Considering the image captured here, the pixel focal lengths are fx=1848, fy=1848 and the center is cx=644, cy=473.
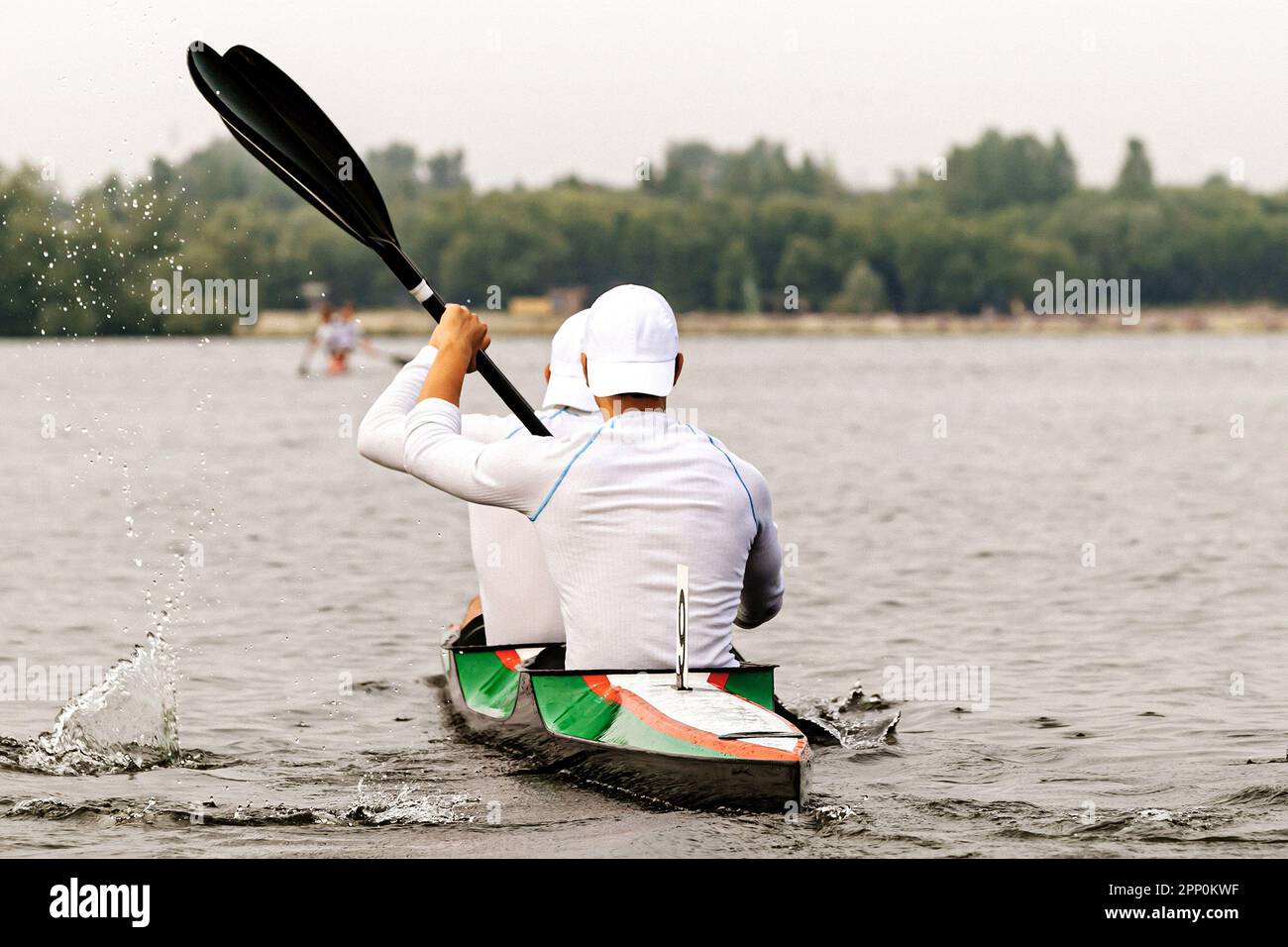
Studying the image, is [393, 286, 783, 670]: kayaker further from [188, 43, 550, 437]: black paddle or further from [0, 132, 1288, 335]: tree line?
[0, 132, 1288, 335]: tree line

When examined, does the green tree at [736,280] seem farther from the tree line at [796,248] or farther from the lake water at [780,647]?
the lake water at [780,647]

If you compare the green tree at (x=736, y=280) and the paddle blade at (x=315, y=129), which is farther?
the green tree at (x=736, y=280)

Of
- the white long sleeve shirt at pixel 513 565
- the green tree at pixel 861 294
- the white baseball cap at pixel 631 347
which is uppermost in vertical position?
the green tree at pixel 861 294

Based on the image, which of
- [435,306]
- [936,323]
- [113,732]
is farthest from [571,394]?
[936,323]

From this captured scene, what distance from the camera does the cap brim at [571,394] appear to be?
929cm

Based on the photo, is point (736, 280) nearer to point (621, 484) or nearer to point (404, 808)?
point (404, 808)

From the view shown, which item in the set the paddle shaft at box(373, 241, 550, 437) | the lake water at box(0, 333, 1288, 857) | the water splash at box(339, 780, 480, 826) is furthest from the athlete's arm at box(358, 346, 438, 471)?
the water splash at box(339, 780, 480, 826)

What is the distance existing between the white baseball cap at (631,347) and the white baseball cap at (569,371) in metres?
1.84

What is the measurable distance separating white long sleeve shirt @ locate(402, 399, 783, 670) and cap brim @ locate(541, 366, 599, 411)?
72.1 inches

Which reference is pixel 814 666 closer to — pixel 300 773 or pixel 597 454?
pixel 300 773

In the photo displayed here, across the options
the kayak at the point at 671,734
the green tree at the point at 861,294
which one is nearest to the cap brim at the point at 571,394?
the kayak at the point at 671,734

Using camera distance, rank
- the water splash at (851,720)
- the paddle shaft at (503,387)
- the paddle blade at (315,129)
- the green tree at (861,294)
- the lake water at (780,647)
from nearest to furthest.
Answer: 1. the lake water at (780,647)
2. the paddle shaft at (503,387)
3. the paddle blade at (315,129)
4. the water splash at (851,720)
5. the green tree at (861,294)
